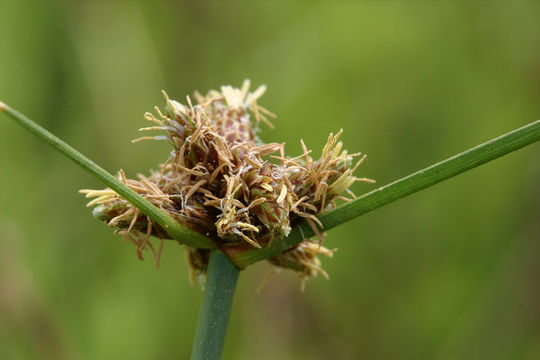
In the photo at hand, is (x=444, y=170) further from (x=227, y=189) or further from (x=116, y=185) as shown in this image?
(x=116, y=185)

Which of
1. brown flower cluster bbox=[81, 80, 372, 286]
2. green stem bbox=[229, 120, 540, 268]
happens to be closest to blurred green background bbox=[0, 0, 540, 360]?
brown flower cluster bbox=[81, 80, 372, 286]

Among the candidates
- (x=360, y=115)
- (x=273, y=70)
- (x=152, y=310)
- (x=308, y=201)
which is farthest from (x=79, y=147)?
(x=308, y=201)

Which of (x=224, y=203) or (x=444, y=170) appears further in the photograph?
(x=224, y=203)

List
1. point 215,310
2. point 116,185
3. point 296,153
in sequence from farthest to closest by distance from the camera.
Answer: point 296,153 → point 215,310 → point 116,185

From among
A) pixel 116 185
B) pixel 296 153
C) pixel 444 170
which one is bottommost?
pixel 296 153

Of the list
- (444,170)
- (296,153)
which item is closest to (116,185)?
(444,170)

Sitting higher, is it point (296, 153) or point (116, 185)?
point (116, 185)

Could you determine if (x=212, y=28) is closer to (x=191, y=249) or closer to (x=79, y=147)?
(x=79, y=147)

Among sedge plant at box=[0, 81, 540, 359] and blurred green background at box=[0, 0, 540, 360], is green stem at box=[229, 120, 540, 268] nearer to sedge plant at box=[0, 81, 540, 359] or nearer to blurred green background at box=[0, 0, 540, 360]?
sedge plant at box=[0, 81, 540, 359]
